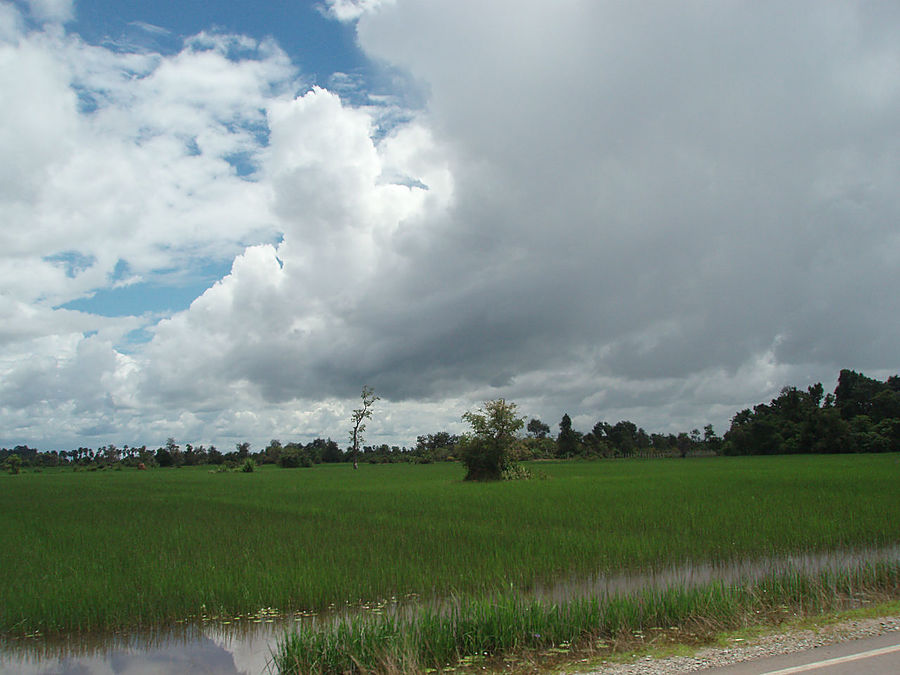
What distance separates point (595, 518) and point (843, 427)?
234 feet

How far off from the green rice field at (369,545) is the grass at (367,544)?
0.13 ft

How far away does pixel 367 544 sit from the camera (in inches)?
493

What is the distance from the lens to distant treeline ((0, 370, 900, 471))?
7275 cm

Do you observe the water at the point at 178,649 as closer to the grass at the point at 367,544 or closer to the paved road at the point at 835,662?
the grass at the point at 367,544

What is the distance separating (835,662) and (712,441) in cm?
11541

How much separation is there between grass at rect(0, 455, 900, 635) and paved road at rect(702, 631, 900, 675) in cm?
336

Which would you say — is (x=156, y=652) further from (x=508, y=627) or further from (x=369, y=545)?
(x=369, y=545)

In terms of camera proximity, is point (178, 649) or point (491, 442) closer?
point (178, 649)

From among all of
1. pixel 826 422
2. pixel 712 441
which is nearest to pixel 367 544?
pixel 826 422

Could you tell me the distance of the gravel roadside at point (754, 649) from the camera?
5.45m

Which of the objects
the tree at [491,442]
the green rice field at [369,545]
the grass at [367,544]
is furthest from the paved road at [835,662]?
the tree at [491,442]

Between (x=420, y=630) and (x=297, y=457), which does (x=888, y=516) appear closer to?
(x=420, y=630)

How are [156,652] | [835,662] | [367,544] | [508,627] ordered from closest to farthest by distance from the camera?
[835,662]
[508,627]
[156,652]
[367,544]

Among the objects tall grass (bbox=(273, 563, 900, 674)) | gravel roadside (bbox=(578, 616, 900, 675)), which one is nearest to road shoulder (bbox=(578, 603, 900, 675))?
gravel roadside (bbox=(578, 616, 900, 675))
